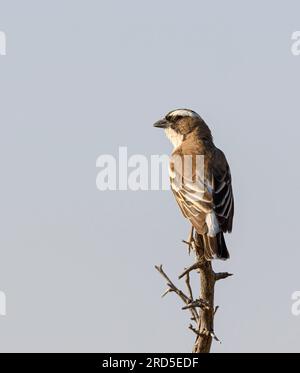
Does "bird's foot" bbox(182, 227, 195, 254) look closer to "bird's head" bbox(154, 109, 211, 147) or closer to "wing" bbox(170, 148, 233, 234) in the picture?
"wing" bbox(170, 148, 233, 234)

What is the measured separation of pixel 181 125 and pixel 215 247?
191 inches

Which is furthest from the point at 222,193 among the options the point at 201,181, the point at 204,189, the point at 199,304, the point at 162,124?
the point at 162,124

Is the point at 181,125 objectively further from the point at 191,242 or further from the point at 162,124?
the point at 191,242

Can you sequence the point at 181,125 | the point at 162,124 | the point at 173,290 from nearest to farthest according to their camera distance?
the point at 173,290, the point at 181,125, the point at 162,124

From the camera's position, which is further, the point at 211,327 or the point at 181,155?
the point at 181,155

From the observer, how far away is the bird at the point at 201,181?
14289 millimetres

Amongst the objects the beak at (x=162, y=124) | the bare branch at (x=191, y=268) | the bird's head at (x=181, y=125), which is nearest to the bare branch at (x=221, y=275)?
the bare branch at (x=191, y=268)

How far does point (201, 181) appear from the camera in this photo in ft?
50.9

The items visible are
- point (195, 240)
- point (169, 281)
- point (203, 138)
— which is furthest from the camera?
point (203, 138)

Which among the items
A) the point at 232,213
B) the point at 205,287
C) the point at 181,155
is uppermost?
the point at 181,155
